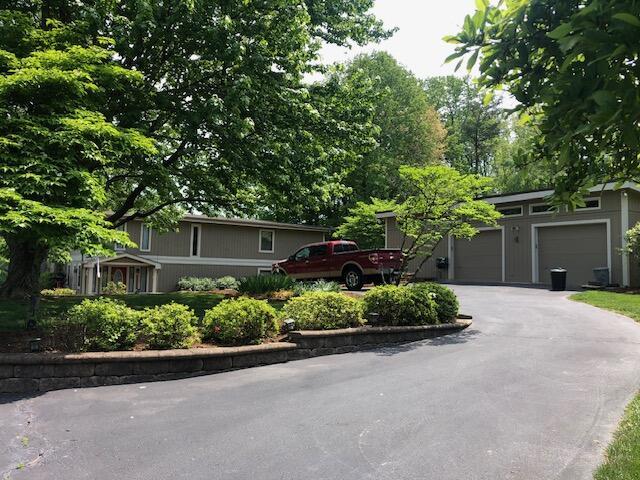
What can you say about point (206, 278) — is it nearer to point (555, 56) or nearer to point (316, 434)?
point (316, 434)

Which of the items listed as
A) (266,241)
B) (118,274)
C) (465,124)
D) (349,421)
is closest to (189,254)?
(118,274)

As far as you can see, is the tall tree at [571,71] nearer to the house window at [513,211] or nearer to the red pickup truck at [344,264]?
the red pickup truck at [344,264]

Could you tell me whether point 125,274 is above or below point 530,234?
below

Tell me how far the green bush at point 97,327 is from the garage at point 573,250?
17.7m

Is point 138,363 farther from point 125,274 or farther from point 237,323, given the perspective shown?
point 125,274

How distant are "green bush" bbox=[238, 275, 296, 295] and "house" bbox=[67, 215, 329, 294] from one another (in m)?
10.7

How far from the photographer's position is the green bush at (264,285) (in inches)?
563

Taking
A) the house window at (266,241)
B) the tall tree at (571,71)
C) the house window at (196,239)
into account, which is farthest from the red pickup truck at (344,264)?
the tall tree at (571,71)

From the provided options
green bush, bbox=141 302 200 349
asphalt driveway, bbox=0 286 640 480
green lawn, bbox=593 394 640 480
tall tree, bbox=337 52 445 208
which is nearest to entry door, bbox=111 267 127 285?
tall tree, bbox=337 52 445 208

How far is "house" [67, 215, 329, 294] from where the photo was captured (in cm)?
2550

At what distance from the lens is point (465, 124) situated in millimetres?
46875

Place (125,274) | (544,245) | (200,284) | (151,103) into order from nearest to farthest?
(151,103), (544,245), (200,284), (125,274)

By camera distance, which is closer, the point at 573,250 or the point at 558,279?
the point at 558,279

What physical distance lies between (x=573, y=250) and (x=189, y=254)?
18792 mm
